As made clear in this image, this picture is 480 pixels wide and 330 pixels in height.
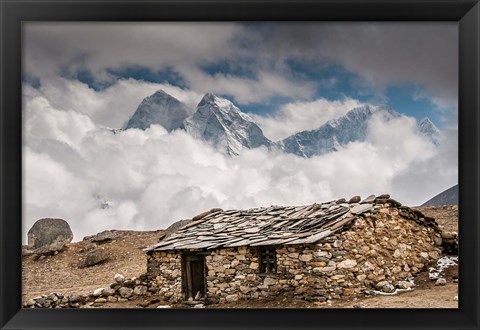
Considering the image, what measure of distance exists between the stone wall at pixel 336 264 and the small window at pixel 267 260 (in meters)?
0.05

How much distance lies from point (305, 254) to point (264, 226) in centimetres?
129

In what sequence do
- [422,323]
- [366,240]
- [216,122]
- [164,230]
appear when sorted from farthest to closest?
[164,230] < [216,122] < [366,240] < [422,323]

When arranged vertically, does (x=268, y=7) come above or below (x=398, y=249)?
above

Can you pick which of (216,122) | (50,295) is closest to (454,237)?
(216,122)

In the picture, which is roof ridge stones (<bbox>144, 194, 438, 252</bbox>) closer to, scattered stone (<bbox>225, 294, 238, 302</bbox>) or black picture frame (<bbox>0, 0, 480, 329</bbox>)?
scattered stone (<bbox>225, 294, 238, 302</bbox>)

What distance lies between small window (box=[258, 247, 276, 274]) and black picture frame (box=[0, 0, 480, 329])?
3556 millimetres

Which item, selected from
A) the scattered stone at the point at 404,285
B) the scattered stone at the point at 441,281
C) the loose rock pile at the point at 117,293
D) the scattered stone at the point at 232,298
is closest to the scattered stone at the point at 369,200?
the scattered stone at the point at 404,285

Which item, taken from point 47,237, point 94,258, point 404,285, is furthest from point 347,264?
point 47,237

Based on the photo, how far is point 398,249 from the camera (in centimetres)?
656

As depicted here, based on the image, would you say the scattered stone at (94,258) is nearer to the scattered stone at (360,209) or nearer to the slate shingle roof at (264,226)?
the slate shingle roof at (264,226)

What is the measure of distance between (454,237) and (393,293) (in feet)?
5.40

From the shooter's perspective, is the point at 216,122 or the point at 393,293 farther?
the point at 216,122

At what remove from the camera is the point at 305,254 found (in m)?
6.09

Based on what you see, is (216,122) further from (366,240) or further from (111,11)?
(111,11)
